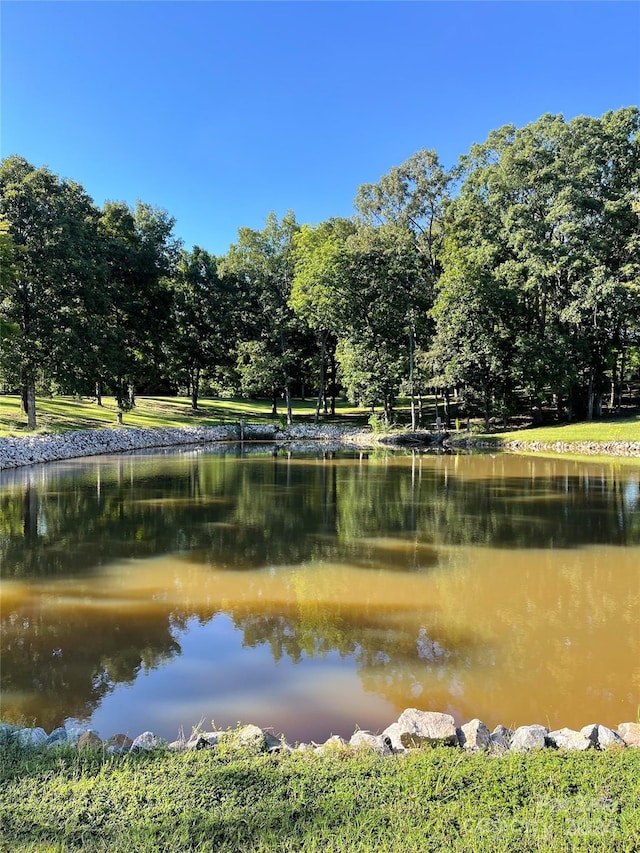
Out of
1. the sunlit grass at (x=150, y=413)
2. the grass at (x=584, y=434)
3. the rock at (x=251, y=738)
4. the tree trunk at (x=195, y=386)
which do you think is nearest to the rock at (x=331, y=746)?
the rock at (x=251, y=738)

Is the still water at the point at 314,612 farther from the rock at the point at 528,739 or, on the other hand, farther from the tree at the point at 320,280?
the tree at the point at 320,280

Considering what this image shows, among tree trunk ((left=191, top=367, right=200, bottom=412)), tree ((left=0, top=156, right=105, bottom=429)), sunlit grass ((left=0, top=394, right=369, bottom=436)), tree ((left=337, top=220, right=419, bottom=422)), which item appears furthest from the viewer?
tree trunk ((left=191, top=367, right=200, bottom=412))

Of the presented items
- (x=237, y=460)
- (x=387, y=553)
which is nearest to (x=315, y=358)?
(x=237, y=460)

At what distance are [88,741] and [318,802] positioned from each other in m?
1.52

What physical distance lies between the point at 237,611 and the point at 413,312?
108 feet

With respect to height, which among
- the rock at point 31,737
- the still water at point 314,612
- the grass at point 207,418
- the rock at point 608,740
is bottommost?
the still water at point 314,612

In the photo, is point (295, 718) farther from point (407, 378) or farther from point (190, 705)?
point (407, 378)

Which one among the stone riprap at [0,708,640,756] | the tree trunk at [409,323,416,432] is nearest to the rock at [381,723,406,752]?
the stone riprap at [0,708,640,756]

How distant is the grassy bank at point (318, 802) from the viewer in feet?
8.47

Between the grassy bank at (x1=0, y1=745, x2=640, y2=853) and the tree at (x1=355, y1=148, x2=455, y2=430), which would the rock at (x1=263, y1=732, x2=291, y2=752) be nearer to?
the grassy bank at (x1=0, y1=745, x2=640, y2=853)

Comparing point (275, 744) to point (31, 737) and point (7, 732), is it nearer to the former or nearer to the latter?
point (31, 737)

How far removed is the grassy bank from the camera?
2.58 meters

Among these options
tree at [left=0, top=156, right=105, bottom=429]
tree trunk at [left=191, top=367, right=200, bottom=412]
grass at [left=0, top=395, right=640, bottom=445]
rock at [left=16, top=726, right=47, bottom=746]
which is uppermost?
tree at [left=0, top=156, right=105, bottom=429]

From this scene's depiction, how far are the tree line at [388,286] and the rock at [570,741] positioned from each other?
26.4 meters
